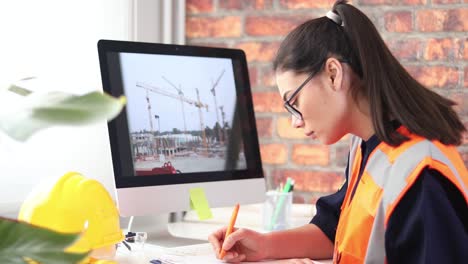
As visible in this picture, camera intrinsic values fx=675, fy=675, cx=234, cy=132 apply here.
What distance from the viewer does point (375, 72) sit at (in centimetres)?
132

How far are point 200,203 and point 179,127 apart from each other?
0.61ft

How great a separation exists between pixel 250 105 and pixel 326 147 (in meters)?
0.57

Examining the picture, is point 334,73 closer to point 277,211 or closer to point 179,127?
point 179,127

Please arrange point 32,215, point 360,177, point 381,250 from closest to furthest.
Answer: point 32,215 → point 381,250 → point 360,177

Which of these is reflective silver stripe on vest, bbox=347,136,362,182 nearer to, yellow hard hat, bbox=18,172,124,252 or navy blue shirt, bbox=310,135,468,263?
navy blue shirt, bbox=310,135,468,263

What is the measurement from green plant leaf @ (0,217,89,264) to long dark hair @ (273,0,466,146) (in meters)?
1.06

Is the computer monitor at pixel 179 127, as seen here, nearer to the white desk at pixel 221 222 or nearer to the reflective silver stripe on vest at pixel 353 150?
the white desk at pixel 221 222

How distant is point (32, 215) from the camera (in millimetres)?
1114

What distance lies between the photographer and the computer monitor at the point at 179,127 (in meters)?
1.49

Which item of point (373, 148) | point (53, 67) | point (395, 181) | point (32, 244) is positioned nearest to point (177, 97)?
point (53, 67)

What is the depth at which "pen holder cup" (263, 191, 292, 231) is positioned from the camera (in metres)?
1.82

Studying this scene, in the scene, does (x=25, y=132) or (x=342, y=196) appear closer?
(x=25, y=132)

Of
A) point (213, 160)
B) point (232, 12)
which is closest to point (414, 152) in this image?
point (213, 160)

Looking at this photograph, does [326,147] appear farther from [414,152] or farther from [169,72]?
[414,152]
